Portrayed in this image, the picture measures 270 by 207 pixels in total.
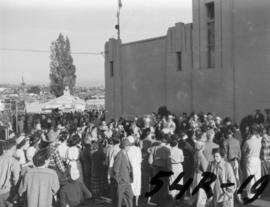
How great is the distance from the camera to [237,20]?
75.8 ft

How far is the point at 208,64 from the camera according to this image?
2516 cm

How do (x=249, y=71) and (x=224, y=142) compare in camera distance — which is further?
(x=249, y=71)

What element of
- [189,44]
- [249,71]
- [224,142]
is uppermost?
[189,44]

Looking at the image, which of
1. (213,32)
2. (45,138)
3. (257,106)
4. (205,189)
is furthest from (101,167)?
(213,32)

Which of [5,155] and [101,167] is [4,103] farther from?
[5,155]

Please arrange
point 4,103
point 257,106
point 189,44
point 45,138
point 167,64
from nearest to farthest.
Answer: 1. point 45,138
2. point 257,106
3. point 4,103
4. point 189,44
5. point 167,64

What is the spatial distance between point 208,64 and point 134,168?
1477 centimetres

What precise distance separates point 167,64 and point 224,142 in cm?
1680

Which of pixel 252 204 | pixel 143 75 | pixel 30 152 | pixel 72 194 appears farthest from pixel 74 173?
pixel 143 75

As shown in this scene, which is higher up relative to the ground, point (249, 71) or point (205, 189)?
point (249, 71)

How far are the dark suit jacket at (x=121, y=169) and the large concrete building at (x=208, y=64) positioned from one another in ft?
41.3

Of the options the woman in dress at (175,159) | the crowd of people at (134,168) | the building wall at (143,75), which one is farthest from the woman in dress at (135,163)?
the building wall at (143,75)

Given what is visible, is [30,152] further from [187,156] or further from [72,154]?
[187,156]

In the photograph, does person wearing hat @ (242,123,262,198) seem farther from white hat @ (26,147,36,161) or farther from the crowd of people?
white hat @ (26,147,36,161)
